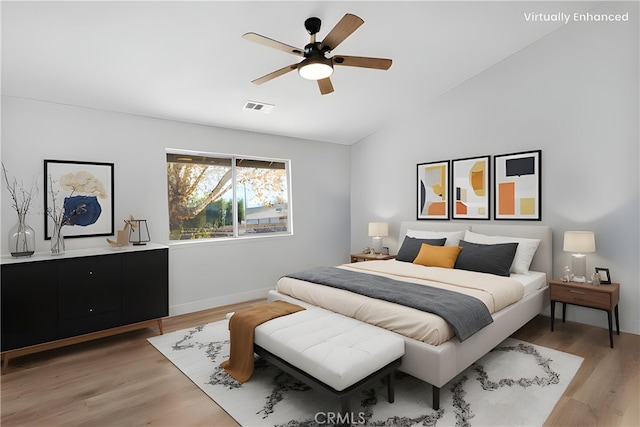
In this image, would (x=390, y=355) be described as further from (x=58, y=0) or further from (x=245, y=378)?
(x=58, y=0)

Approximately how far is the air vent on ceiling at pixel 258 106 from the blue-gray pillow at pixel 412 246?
8.15 feet

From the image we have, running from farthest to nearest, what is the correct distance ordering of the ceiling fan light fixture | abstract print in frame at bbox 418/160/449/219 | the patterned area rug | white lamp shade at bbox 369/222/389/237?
white lamp shade at bbox 369/222/389/237
abstract print in frame at bbox 418/160/449/219
the ceiling fan light fixture
the patterned area rug

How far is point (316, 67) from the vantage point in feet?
8.61

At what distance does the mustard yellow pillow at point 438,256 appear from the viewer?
13.2 ft

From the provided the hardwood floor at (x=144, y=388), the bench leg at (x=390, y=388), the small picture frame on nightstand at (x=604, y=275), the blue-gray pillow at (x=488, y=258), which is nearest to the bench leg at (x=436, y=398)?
the bench leg at (x=390, y=388)

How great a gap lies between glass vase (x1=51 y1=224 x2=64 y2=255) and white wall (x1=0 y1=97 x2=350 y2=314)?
117 mm

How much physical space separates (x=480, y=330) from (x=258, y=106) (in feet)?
11.0

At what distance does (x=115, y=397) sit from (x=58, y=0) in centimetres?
275

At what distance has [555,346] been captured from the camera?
324cm

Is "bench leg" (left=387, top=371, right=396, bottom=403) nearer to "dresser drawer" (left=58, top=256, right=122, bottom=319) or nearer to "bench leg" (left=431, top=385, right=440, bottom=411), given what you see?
"bench leg" (left=431, top=385, right=440, bottom=411)

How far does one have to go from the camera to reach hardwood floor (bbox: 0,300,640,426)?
2.21 m

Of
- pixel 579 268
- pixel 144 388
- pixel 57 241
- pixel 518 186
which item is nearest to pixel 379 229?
pixel 518 186

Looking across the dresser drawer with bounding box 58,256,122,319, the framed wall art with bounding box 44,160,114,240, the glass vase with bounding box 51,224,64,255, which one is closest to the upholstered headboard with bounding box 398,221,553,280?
the dresser drawer with bounding box 58,256,122,319

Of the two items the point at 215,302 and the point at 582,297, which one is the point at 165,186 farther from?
the point at 582,297
